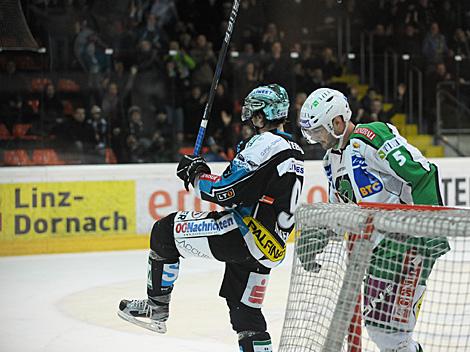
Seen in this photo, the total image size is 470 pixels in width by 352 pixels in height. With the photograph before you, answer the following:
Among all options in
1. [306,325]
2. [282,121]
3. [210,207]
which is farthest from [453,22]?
[306,325]

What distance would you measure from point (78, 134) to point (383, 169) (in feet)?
17.6

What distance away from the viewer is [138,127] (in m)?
Answer: 8.75

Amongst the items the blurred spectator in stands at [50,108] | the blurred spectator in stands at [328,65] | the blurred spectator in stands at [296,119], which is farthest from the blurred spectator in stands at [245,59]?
the blurred spectator in stands at [50,108]

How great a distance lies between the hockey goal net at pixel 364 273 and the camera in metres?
2.88

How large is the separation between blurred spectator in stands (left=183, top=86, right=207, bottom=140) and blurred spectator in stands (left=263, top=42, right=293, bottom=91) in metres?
0.65

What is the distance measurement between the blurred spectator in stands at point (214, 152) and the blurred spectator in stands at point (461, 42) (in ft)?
11.0

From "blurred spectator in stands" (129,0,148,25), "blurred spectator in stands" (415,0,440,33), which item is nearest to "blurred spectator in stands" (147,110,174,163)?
"blurred spectator in stands" (129,0,148,25)

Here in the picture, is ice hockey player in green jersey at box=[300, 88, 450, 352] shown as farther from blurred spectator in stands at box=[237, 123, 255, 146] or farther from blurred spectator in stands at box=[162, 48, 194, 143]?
blurred spectator in stands at box=[237, 123, 255, 146]

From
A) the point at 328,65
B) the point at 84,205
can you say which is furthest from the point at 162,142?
the point at 328,65

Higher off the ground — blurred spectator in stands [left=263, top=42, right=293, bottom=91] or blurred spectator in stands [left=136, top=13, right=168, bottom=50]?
blurred spectator in stands [left=136, top=13, right=168, bottom=50]

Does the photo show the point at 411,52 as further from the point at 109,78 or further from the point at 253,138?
the point at 253,138

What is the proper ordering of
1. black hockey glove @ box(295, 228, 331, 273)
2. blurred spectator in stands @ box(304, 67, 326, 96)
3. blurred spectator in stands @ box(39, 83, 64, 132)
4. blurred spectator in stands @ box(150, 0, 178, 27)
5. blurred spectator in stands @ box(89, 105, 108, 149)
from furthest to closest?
1. blurred spectator in stands @ box(150, 0, 178, 27)
2. blurred spectator in stands @ box(304, 67, 326, 96)
3. blurred spectator in stands @ box(89, 105, 108, 149)
4. blurred spectator in stands @ box(39, 83, 64, 132)
5. black hockey glove @ box(295, 228, 331, 273)

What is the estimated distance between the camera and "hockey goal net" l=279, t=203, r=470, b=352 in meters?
2.88

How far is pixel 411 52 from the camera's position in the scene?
34.5ft
